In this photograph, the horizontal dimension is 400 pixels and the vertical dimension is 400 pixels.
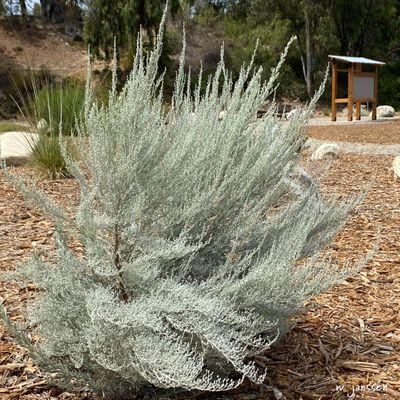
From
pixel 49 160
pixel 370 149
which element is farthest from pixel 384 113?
pixel 49 160

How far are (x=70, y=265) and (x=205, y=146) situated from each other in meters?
0.66

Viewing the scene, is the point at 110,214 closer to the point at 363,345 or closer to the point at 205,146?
the point at 205,146

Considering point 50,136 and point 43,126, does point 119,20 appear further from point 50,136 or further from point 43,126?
point 50,136

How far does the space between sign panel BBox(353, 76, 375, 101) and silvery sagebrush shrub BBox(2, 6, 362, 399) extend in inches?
710

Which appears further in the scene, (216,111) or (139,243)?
(216,111)

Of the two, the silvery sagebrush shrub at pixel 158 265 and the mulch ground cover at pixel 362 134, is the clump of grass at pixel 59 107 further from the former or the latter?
the mulch ground cover at pixel 362 134

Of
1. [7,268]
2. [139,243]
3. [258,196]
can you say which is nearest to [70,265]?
[139,243]

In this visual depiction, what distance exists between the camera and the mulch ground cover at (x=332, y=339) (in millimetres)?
2260

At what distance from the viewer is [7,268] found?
11.4 feet

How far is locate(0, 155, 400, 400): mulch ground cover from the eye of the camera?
2.26 m

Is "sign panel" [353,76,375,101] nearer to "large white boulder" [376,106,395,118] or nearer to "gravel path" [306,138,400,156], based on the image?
"large white boulder" [376,106,395,118]

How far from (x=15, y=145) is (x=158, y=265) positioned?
6.52 meters

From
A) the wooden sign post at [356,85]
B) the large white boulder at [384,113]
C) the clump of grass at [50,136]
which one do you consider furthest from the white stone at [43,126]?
the large white boulder at [384,113]

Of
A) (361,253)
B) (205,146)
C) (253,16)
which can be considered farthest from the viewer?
(253,16)
